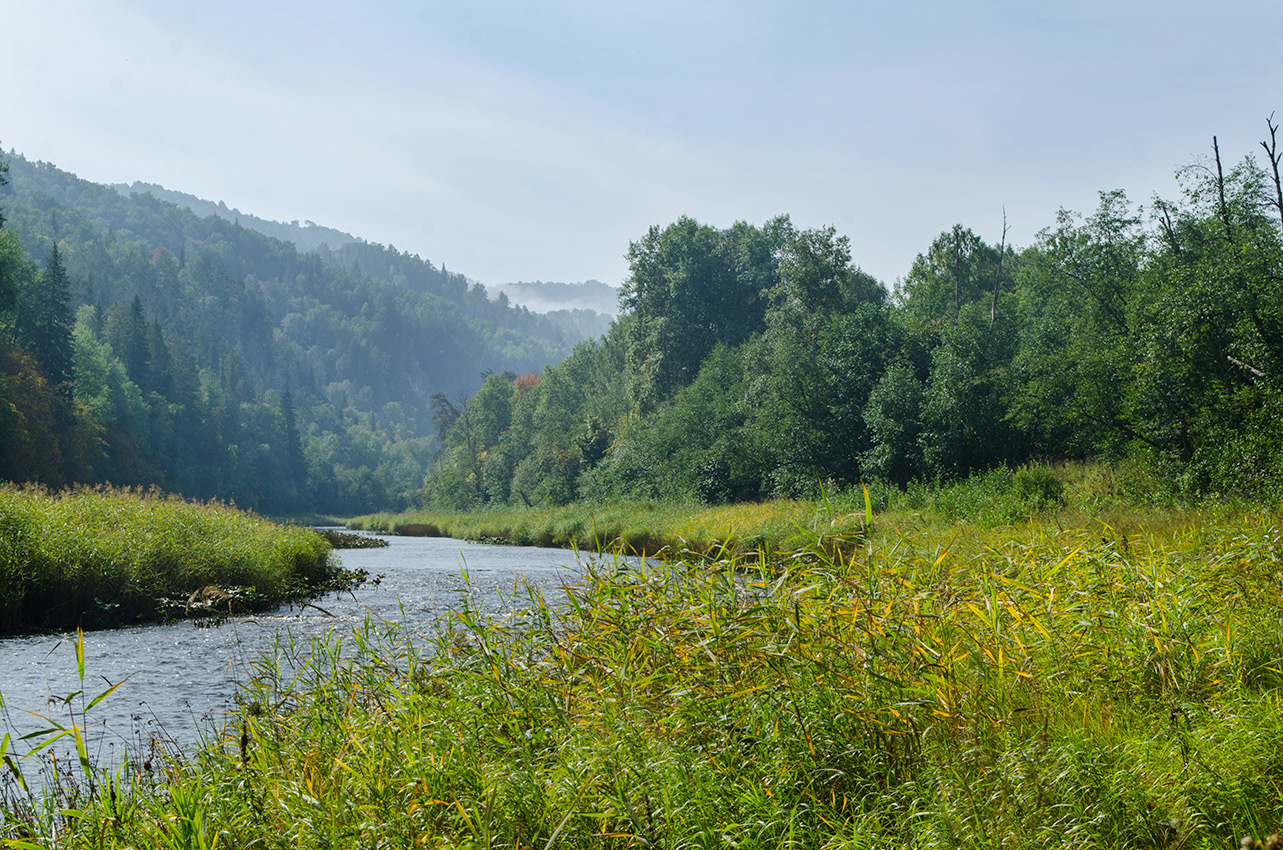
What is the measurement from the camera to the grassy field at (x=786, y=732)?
157 inches

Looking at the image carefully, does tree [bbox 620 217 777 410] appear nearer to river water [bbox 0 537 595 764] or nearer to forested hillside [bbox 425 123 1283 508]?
forested hillside [bbox 425 123 1283 508]

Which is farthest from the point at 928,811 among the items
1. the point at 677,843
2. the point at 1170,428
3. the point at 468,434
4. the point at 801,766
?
the point at 468,434

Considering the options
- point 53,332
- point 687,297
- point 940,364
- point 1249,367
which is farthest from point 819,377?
point 53,332

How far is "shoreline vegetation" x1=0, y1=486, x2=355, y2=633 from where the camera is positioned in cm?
1450

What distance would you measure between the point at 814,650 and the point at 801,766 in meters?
0.89

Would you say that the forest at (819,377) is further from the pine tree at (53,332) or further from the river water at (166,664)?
the river water at (166,664)

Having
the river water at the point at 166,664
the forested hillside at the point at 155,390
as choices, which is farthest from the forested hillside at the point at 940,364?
the forested hillside at the point at 155,390

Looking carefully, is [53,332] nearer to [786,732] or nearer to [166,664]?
[166,664]

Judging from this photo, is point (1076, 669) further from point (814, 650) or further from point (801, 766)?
point (801, 766)

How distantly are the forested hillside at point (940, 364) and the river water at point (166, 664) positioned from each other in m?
15.5

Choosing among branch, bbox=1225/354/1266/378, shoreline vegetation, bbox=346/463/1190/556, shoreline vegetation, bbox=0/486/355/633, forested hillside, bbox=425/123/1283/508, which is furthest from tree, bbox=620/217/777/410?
shoreline vegetation, bbox=0/486/355/633

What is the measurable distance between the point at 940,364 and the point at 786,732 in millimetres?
33116

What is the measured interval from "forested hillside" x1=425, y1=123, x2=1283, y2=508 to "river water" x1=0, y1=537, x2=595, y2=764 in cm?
1552

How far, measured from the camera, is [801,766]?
4.39 m
